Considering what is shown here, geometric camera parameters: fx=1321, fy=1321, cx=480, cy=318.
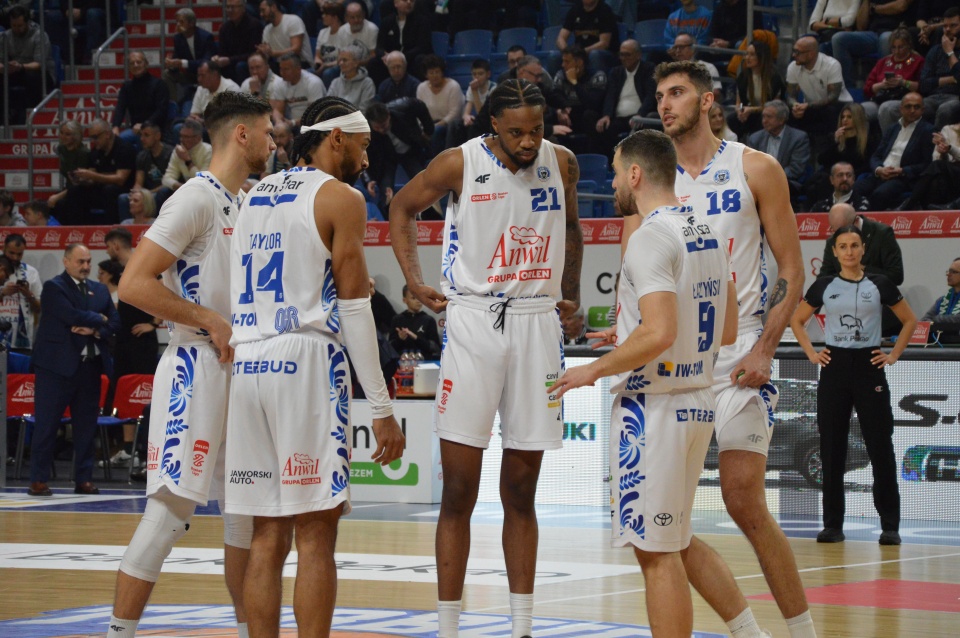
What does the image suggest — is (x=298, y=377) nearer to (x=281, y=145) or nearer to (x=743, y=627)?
(x=743, y=627)

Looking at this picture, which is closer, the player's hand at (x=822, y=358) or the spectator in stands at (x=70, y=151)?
the player's hand at (x=822, y=358)

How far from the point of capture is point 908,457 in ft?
35.4

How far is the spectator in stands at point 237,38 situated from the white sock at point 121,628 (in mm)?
14879

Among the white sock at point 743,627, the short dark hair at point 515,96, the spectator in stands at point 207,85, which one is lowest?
the white sock at point 743,627

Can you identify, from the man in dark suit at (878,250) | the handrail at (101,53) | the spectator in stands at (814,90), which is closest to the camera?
the man in dark suit at (878,250)

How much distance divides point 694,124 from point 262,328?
207 centimetres

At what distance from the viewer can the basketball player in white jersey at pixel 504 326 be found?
18.8 ft

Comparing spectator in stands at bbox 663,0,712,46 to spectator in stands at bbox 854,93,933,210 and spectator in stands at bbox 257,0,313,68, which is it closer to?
spectator in stands at bbox 854,93,933,210

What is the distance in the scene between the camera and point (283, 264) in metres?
4.88

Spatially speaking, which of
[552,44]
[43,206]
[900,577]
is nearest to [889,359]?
[900,577]

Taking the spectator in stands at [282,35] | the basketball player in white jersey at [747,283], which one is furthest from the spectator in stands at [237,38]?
the basketball player in white jersey at [747,283]

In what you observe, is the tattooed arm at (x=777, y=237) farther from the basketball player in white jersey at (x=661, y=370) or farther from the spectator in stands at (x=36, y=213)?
the spectator in stands at (x=36, y=213)

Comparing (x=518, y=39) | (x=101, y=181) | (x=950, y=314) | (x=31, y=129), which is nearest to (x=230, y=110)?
(x=950, y=314)

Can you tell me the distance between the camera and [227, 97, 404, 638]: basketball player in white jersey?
15.8 ft
